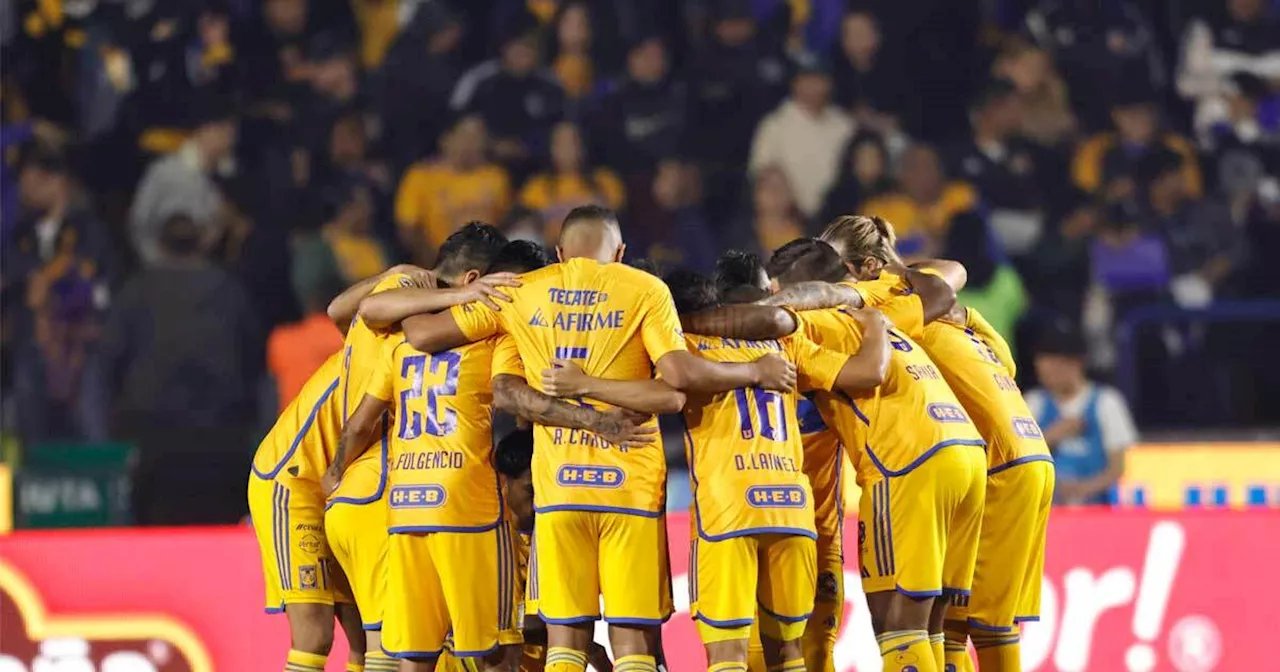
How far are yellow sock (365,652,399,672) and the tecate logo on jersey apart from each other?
1643 millimetres

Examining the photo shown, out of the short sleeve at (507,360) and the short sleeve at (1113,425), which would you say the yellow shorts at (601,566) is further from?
the short sleeve at (1113,425)

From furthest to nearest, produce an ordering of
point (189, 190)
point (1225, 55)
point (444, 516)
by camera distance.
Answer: point (1225, 55)
point (189, 190)
point (444, 516)

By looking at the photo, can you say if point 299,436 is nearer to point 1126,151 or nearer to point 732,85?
point 732,85

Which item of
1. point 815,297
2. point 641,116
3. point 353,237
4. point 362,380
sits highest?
point 641,116

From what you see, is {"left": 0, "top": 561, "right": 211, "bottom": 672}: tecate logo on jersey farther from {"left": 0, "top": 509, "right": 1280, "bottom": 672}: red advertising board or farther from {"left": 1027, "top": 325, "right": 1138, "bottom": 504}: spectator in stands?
{"left": 1027, "top": 325, "right": 1138, "bottom": 504}: spectator in stands

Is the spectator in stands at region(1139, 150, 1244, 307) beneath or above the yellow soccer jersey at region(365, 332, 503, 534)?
above

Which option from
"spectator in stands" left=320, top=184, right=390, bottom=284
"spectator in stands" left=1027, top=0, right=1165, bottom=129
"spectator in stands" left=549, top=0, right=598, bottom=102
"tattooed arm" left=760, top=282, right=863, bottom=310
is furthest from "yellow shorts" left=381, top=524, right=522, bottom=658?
"spectator in stands" left=1027, top=0, right=1165, bottom=129

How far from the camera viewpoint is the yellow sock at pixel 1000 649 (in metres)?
8.23

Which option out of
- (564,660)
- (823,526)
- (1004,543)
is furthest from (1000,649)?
(564,660)

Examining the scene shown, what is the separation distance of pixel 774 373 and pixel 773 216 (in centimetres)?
694

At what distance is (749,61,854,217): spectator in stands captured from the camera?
15.0 metres

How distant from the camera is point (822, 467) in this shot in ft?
27.4

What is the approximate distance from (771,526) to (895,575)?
639mm

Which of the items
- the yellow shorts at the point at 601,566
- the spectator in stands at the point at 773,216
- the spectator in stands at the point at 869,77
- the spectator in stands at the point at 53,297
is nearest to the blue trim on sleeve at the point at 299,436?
the yellow shorts at the point at 601,566
